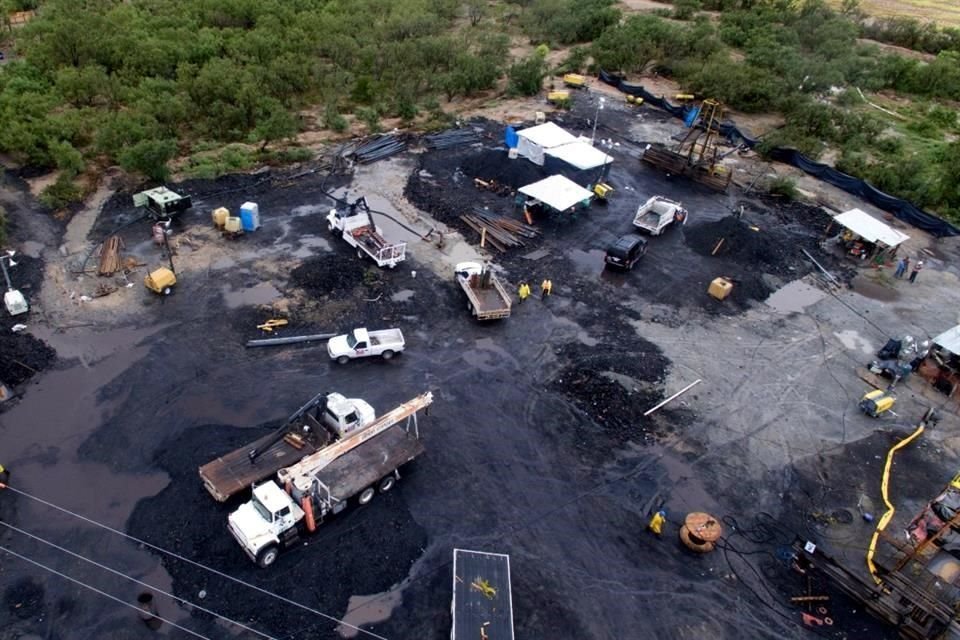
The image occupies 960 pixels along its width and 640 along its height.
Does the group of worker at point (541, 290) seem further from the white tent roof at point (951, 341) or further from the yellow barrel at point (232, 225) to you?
the white tent roof at point (951, 341)

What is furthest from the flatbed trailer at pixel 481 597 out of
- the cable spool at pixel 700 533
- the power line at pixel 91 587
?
the power line at pixel 91 587

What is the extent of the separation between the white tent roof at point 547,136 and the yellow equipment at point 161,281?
2817 centimetres

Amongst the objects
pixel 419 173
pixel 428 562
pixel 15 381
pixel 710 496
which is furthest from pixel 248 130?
pixel 710 496

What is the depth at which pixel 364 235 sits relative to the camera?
3916 centimetres

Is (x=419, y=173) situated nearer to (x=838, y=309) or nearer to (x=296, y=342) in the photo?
(x=296, y=342)

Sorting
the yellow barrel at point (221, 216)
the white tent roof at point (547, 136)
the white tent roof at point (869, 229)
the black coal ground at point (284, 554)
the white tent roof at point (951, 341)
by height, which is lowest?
the black coal ground at point (284, 554)

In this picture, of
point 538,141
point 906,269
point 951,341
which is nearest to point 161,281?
point 538,141

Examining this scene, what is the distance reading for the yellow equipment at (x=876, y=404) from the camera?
30955 mm

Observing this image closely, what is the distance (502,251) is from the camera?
40.8m

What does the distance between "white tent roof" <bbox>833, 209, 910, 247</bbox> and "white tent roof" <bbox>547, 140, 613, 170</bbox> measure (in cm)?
1701

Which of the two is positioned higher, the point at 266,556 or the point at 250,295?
the point at 250,295

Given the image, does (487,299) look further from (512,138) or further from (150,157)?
(150,157)

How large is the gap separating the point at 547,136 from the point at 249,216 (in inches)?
944

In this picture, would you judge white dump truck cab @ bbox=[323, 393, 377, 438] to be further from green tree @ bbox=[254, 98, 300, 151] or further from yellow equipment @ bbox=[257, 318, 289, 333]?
green tree @ bbox=[254, 98, 300, 151]
